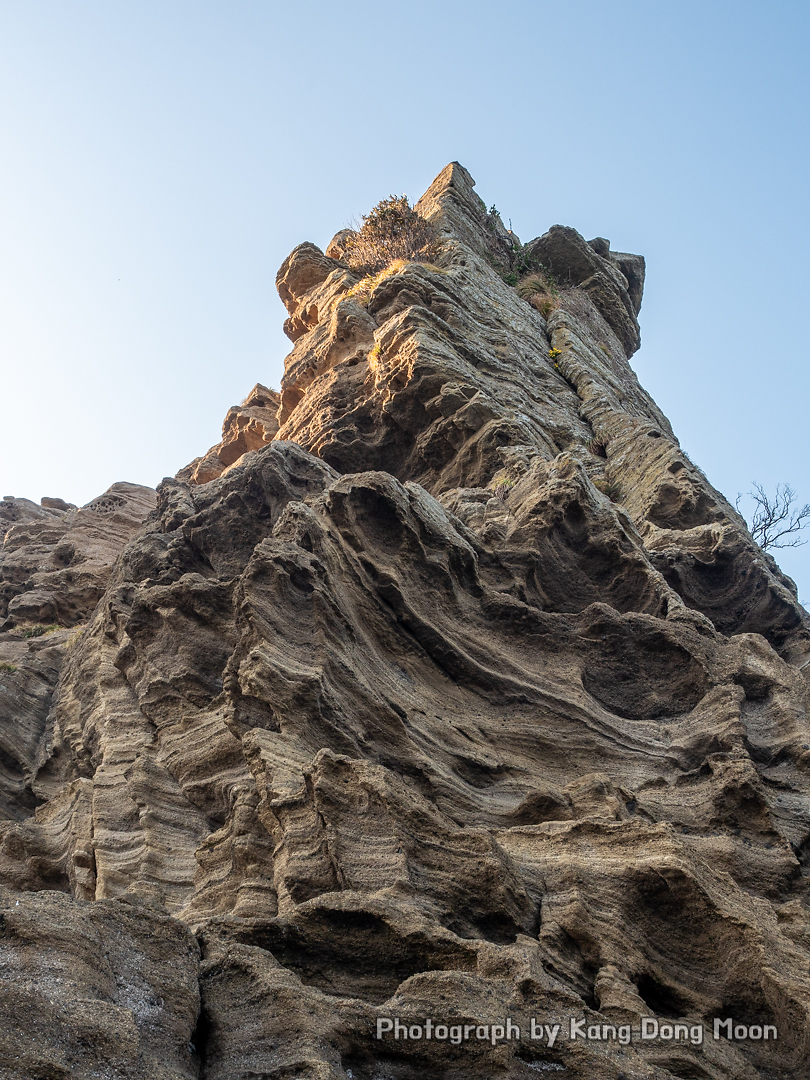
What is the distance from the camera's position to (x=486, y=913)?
7.94m

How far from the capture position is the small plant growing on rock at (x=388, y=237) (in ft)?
102

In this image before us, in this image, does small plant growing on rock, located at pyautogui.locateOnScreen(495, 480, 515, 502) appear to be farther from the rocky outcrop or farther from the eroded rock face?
the rocky outcrop

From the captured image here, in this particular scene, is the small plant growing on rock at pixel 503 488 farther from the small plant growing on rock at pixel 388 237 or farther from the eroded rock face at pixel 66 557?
the small plant growing on rock at pixel 388 237

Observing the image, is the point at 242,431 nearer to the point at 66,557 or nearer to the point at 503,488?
the point at 66,557

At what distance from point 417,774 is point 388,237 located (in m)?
24.3

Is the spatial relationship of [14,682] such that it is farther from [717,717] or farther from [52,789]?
[717,717]

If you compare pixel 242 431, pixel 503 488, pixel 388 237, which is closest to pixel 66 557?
pixel 242 431

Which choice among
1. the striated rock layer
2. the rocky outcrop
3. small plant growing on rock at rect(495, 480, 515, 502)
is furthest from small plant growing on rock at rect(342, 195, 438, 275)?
small plant growing on rock at rect(495, 480, 515, 502)

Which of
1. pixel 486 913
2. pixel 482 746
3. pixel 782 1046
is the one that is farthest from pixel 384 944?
pixel 482 746

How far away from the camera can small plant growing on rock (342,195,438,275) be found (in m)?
31.1

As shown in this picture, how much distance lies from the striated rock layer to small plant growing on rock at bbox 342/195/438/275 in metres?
9.18

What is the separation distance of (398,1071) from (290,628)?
235 inches

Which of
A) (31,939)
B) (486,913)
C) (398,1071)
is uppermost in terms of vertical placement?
(486,913)

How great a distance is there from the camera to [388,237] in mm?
31578
